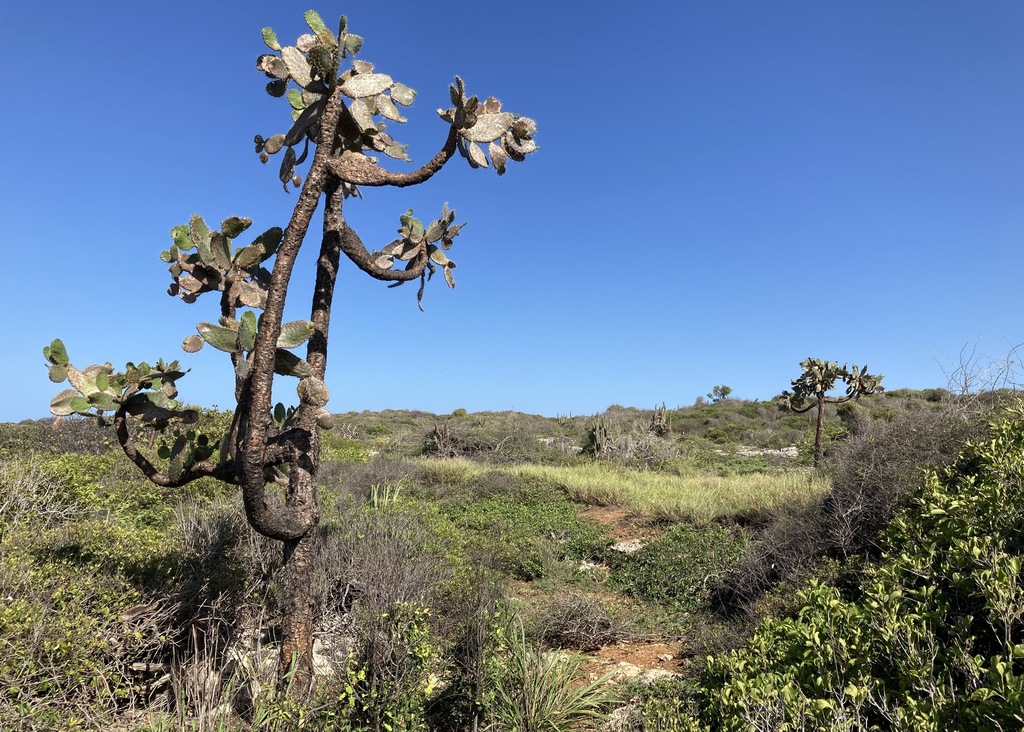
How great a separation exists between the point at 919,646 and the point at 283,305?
3120mm

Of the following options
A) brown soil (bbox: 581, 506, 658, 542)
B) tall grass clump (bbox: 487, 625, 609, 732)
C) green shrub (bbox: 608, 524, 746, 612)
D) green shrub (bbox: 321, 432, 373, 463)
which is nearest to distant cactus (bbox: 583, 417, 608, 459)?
brown soil (bbox: 581, 506, 658, 542)

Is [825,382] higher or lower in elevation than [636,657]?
higher

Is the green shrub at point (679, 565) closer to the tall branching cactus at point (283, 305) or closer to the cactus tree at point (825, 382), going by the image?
the tall branching cactus at point (283, 305)

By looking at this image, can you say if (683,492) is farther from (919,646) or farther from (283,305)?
(283,305)

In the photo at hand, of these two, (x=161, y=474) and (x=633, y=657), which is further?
(x=633, y=657)

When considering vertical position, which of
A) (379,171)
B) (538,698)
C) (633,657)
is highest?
(379,171)

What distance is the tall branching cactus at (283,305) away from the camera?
2.60 m

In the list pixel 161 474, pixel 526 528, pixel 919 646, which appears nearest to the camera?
pixel 919 646

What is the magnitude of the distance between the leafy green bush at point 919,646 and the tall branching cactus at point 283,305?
7.34 ft

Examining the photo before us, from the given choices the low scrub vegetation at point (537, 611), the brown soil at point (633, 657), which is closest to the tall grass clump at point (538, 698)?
the low scrub vegetation at point (537, 611)

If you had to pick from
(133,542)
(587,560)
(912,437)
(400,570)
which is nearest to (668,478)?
(587,560)

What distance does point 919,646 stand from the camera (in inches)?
89.0

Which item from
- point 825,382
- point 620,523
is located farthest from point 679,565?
point 825,382

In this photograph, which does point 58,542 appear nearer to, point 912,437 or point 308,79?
point 308,79
